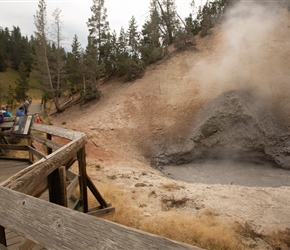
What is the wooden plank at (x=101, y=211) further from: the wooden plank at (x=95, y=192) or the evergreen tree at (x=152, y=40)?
the evergreen tree at (x=152, y=40)

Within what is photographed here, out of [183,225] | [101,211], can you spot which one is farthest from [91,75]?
[183,225]

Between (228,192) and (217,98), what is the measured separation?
11.4 meters

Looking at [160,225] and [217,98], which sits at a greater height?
[217,98]

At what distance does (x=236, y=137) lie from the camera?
17453 millimetres

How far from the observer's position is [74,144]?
412cm

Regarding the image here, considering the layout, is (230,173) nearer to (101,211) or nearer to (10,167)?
(101,211)

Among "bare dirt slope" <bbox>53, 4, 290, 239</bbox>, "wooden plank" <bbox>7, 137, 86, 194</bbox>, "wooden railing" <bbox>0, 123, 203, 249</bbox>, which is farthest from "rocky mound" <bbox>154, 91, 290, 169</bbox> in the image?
"wooden railing" <bbox>0, 123, 203, 249</bbox>

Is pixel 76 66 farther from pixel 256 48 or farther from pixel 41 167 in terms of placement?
pixel 41 167

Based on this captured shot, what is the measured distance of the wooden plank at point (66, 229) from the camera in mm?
1417

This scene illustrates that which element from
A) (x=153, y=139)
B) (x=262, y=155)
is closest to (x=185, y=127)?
(x=153, y=139)

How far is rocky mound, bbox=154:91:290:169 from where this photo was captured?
1667 cm

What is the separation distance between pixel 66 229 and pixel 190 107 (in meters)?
18.9

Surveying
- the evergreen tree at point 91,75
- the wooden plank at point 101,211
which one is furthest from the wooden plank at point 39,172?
the evergreen tree at point 91,75

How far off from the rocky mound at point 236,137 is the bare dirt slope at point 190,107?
3.12 ft
